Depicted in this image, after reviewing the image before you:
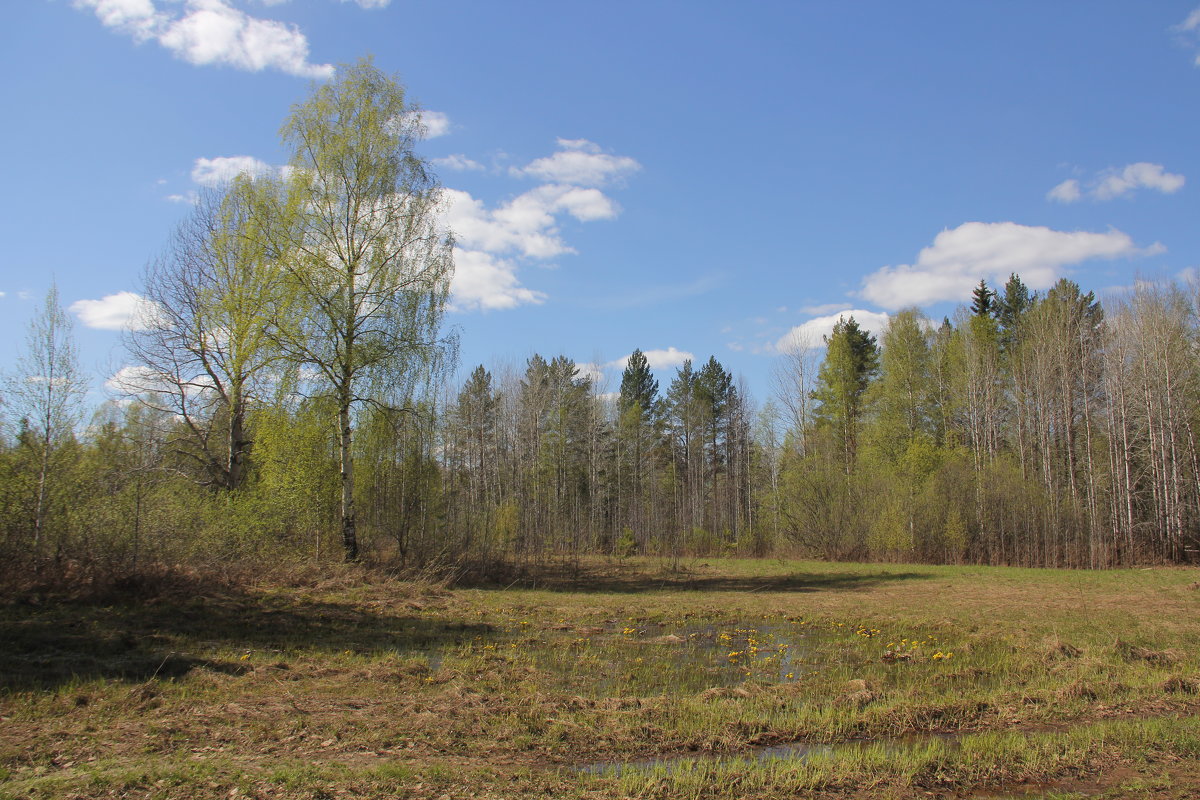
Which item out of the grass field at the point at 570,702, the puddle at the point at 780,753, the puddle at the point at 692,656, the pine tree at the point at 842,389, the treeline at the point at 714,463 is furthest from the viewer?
the pine tree at the point at 842,389

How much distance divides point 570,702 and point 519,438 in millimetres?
36738

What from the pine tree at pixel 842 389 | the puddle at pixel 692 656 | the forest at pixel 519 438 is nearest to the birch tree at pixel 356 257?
the forest at pixel 519 438

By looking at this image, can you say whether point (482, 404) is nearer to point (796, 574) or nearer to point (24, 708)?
point (796, 574)

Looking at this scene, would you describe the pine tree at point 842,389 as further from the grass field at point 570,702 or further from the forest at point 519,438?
the grass field at point 570,702

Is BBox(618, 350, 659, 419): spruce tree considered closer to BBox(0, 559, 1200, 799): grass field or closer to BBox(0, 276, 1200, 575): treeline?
BBox(0, 276, 1200, 575): treeline

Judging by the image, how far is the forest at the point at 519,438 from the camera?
18109 mm

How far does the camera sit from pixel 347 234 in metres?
21.1

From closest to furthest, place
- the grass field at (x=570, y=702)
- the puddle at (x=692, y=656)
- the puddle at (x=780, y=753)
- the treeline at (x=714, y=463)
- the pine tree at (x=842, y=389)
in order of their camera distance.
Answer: the grass field at (x=570, y=702)
the puddle at (x=780, y=753)
the puddle at (x=692, y=656)
the treeline at (x=714, y=463)
the pine tree at (x=842, y=389)

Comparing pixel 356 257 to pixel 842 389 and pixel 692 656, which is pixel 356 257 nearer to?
pixel 692 656

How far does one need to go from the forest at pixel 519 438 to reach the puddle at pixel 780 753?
485 inches

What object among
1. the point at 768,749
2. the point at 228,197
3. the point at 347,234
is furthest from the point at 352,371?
the point at 768,749

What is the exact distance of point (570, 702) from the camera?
7.64m

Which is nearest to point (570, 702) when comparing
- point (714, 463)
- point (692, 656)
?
point (692, 656)

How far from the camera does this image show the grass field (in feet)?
17.8
